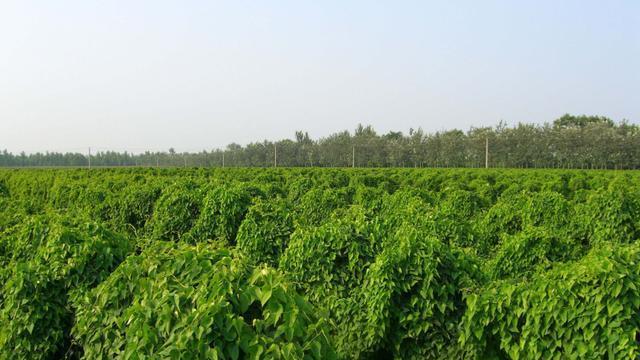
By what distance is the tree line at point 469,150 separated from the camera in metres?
50.8

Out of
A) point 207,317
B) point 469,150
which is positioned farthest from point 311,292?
point 469,150

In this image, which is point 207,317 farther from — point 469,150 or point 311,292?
point 469,150

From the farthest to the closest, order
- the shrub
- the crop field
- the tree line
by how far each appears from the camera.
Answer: the tree line < the crop field < the shrub

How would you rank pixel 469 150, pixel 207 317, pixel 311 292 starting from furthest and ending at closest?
1. pixel 469 150
2. pixel 311 292
3. pixel 207 317

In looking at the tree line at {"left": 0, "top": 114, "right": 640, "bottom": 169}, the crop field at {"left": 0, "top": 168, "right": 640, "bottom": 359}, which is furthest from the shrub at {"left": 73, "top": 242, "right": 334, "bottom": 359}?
the tree line at {"left": 0, "top": 114, "right": 640, "bottom": 169}

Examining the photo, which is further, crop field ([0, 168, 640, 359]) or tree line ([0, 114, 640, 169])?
tree line ([0, 114, 640, 169])

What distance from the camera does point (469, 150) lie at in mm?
58625

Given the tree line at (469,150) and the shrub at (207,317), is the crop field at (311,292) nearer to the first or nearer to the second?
the shrub at (207,317)

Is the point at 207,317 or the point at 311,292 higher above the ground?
the point at 207,317

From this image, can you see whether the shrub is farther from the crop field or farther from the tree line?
the tree line

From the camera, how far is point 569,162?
52625mm

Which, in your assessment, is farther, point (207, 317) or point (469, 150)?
point (469, 150)

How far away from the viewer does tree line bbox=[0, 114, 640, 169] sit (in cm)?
5081

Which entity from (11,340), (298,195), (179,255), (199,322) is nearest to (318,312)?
(199,322)
